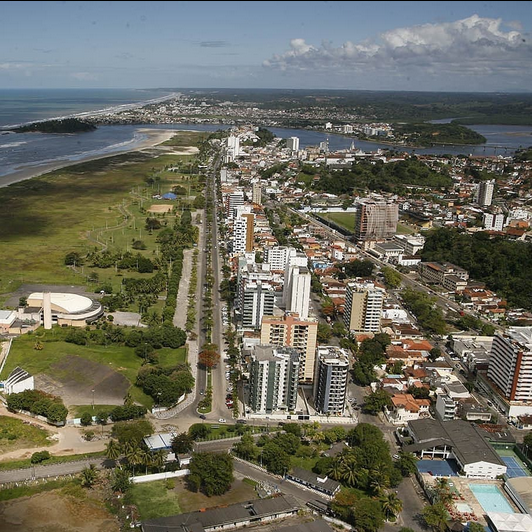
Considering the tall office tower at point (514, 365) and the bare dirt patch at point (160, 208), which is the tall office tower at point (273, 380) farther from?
the bare dirt patch at point (160, 208)

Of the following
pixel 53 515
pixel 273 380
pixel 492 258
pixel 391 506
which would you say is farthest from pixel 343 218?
pixel 53 515

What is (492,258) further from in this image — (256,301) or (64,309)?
(64,309)

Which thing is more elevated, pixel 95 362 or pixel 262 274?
pixel 262 274

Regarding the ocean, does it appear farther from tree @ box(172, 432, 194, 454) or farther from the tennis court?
the tennis court

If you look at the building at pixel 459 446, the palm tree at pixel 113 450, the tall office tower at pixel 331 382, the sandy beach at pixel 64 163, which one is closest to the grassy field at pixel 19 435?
the palm tree at pixel 113 450

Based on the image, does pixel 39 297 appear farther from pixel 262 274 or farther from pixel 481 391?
pixel 481 391

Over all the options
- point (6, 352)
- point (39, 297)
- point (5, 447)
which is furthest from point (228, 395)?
point (39, 297)

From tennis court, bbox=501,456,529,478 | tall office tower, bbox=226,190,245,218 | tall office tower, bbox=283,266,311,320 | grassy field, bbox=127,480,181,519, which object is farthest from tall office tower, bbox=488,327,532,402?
tall office tower, bbox=226,190,245,218
